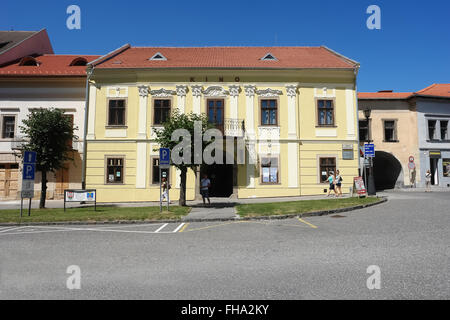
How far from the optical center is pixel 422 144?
25281mm

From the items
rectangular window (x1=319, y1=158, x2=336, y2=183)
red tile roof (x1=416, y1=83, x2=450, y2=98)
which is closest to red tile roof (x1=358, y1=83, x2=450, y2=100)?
red tile roof (x1=416, y1=83, x2=450, y2=98)

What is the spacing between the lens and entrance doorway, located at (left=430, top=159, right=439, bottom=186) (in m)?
25.4

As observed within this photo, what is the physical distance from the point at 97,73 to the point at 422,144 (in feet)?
86.7

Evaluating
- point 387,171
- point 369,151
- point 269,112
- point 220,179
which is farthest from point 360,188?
point 387,171

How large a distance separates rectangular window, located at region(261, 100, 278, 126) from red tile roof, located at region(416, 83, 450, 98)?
587 inches

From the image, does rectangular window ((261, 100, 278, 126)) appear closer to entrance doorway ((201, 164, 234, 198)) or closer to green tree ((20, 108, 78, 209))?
entrance doorway ((201, 164, 234, 198))

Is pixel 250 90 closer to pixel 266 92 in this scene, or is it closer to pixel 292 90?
pixel 266 92

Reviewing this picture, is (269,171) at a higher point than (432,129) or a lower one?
lower

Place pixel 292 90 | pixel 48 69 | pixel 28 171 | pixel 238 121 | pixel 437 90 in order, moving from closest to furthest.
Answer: pixel 28 171
pixel 238 121
pixel 292 90
pixel 48 69
pixel 437 90

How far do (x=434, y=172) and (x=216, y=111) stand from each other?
20.0 meters

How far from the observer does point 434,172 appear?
25547mm

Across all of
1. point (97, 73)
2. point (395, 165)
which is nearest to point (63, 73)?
point (97, 73)

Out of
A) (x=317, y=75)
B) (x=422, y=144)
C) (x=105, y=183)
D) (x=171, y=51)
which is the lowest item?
(x=105, y=183)

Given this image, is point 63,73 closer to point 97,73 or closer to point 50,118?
point 97,73
